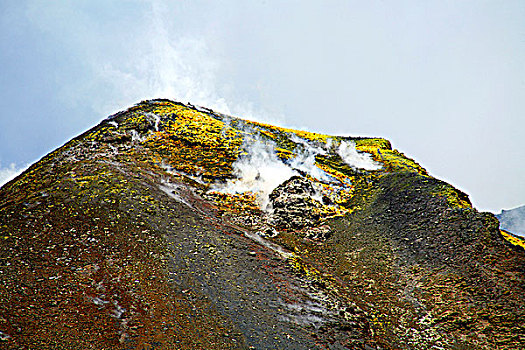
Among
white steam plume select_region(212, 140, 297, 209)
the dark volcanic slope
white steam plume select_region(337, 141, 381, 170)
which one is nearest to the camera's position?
the dark volcanic slope

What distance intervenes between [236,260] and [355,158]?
95.4 ft

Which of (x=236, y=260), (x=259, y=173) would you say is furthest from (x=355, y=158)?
(x=236, y=260)

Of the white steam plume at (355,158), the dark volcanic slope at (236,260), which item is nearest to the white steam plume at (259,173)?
the dark volcanic slope at (236,260)

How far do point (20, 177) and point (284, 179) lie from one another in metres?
25.0

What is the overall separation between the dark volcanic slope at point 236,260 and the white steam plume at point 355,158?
6.81 meters

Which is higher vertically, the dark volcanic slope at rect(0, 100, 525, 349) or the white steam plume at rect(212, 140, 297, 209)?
the white steam plume at rect(212, 140, 297, 209)

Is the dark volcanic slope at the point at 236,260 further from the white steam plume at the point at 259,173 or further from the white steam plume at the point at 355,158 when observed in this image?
the white steam plume at the point at 355,158

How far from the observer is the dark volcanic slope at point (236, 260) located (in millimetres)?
11570

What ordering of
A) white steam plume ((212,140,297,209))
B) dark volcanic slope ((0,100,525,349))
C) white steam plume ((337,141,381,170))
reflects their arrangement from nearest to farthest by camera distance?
dark volcanic slope ((0,100,525,349))
white steam plume ((212,140,297,209))
white steam plume ((337,141,381,170))

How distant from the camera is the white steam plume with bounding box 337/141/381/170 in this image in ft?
124

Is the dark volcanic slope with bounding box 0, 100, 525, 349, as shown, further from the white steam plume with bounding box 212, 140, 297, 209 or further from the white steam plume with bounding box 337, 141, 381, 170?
the white steam plume with bounding box 337, 141, 381, 170

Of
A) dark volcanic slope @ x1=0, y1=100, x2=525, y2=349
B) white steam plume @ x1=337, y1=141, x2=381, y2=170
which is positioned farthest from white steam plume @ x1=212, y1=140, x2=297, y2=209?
white steam plume @ x1=337, y1=141, x2=381, y2=170

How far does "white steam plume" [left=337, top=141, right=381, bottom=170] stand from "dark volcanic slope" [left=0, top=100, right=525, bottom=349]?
6814mm

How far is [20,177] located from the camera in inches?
990
